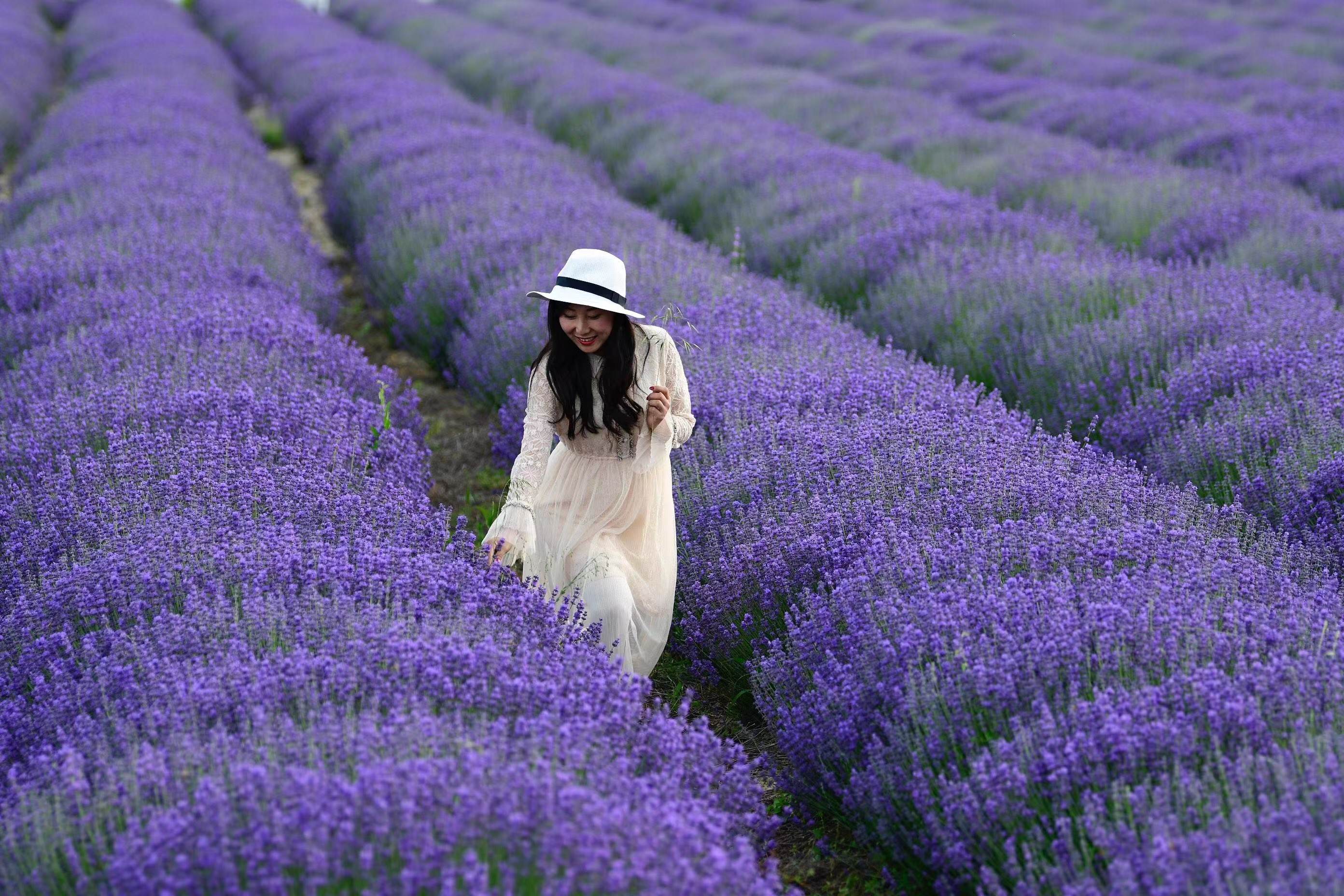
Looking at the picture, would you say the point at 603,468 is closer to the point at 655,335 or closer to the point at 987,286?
the point at 655,335

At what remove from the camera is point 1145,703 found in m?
1.98

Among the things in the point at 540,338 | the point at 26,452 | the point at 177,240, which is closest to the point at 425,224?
the point at 177,240

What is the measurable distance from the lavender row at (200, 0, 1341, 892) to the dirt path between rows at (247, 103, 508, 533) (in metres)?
0.35

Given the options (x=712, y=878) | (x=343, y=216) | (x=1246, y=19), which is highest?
(x=1246, y=19)

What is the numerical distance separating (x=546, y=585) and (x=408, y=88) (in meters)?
8.82

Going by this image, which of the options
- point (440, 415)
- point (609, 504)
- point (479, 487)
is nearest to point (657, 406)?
point (609, 504)

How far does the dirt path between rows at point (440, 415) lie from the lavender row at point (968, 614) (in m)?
0.35

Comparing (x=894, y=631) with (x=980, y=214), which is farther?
Answer: (x=980, y=214)

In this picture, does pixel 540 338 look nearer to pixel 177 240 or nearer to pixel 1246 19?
pixel 177 240

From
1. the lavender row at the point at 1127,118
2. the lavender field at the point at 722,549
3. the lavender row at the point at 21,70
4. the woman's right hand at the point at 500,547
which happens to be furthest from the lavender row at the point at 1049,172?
the lavender row at the point at 21,70

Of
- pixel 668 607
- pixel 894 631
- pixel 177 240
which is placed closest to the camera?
pixel 894 631

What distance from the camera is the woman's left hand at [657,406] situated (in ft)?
9.52

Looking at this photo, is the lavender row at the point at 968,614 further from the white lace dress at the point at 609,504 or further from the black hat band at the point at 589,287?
the black hat band at the point at 589,287

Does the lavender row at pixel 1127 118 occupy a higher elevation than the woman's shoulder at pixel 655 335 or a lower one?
higher
